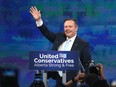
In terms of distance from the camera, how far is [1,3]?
5.79m

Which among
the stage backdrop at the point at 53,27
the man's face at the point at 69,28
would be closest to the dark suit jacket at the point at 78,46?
the man's face at the point at 69,28

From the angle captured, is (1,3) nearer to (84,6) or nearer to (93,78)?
(84,6)

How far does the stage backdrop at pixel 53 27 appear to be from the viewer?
18.3 feet

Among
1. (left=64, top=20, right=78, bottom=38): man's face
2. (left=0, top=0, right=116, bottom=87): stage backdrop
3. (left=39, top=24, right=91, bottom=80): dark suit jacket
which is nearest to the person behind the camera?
(left=39, top=24, right=91, bottom=80): dark suit jacket

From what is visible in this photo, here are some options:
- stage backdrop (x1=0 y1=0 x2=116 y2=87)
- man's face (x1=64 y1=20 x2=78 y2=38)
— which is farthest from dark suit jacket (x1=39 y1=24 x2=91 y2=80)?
stage backdrop (x1=0 y1=0 x2=116 y2=87)

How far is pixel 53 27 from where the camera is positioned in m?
5.74

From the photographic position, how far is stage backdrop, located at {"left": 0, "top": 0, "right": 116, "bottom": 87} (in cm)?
557

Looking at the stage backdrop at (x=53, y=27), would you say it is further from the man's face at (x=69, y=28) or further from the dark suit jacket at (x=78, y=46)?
the man's face at (x=69, y=28)

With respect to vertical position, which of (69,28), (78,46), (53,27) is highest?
(53,27)

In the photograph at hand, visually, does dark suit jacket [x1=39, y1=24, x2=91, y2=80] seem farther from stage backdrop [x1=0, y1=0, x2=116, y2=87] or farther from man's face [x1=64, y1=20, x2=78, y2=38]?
stage backdrop [x1=0, y1=0, x2=116, y2=87]

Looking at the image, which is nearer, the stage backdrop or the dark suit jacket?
the dark suit jacket

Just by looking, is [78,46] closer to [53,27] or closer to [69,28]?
[69,28]

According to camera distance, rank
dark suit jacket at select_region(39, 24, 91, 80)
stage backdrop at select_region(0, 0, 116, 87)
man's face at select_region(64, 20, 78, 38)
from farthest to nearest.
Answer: stage backdrop at select_region(0, 0, 116, 87) → man's face at select_region(64, 20, 78, 38) → dark suit jacket at select_region(39, 24, 91, 80)

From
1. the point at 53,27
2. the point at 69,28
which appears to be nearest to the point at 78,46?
the point at 69,28
